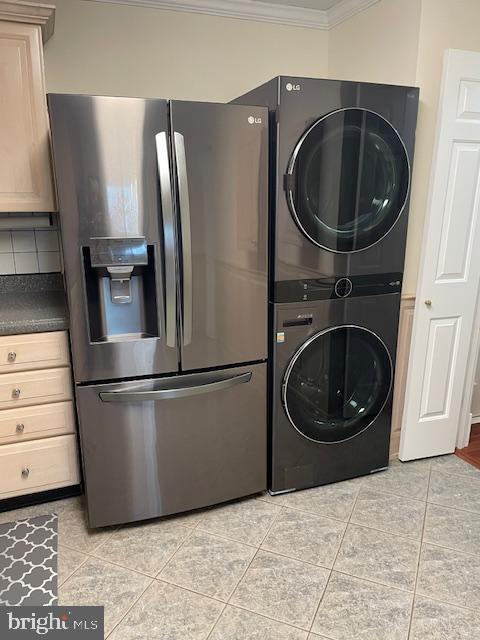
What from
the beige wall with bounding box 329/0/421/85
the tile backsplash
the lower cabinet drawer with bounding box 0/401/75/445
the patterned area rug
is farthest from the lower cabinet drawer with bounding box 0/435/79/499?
the beige wall with bounding box 329/0/421/85

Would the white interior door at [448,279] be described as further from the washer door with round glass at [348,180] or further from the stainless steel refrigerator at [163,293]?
the stainless steel refrigerator at [163,293]

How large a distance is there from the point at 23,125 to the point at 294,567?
2.15 metres

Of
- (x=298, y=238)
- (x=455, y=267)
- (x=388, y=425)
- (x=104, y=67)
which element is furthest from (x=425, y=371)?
(x=104, y=67)

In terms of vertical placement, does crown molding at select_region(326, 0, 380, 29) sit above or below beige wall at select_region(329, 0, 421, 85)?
above

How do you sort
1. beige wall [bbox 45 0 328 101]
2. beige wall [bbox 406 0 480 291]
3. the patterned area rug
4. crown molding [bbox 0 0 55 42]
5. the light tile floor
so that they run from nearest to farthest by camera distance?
the light tile floor
the patterned area rug
crown molding [bbox 0 0 55 42]
beige wall [bbox 406 0 480 291]
beige wall [bbox 45 0 328 101]

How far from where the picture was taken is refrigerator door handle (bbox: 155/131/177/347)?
178 cm

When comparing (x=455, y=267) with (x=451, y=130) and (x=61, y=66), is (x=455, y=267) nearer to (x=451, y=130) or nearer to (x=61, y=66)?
(x=451, y=130)

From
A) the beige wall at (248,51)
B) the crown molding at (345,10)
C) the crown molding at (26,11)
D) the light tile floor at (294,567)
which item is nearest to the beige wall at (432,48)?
the beige wall at (248,51)

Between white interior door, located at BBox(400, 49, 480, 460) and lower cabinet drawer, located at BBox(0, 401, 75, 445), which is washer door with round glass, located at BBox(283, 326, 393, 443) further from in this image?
lower cabinet drawer, located at BBox(0, 401, 75, 445)

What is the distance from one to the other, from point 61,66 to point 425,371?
2413 mm

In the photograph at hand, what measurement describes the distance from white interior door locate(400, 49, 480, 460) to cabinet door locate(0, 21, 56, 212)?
1777mm

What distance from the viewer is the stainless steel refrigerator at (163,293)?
1.75 m

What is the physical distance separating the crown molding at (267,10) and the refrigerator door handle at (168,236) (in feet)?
3.79

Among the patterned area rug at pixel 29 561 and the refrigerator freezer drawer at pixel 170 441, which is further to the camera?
the refrigerator freezer drawer at pixel 170 441
